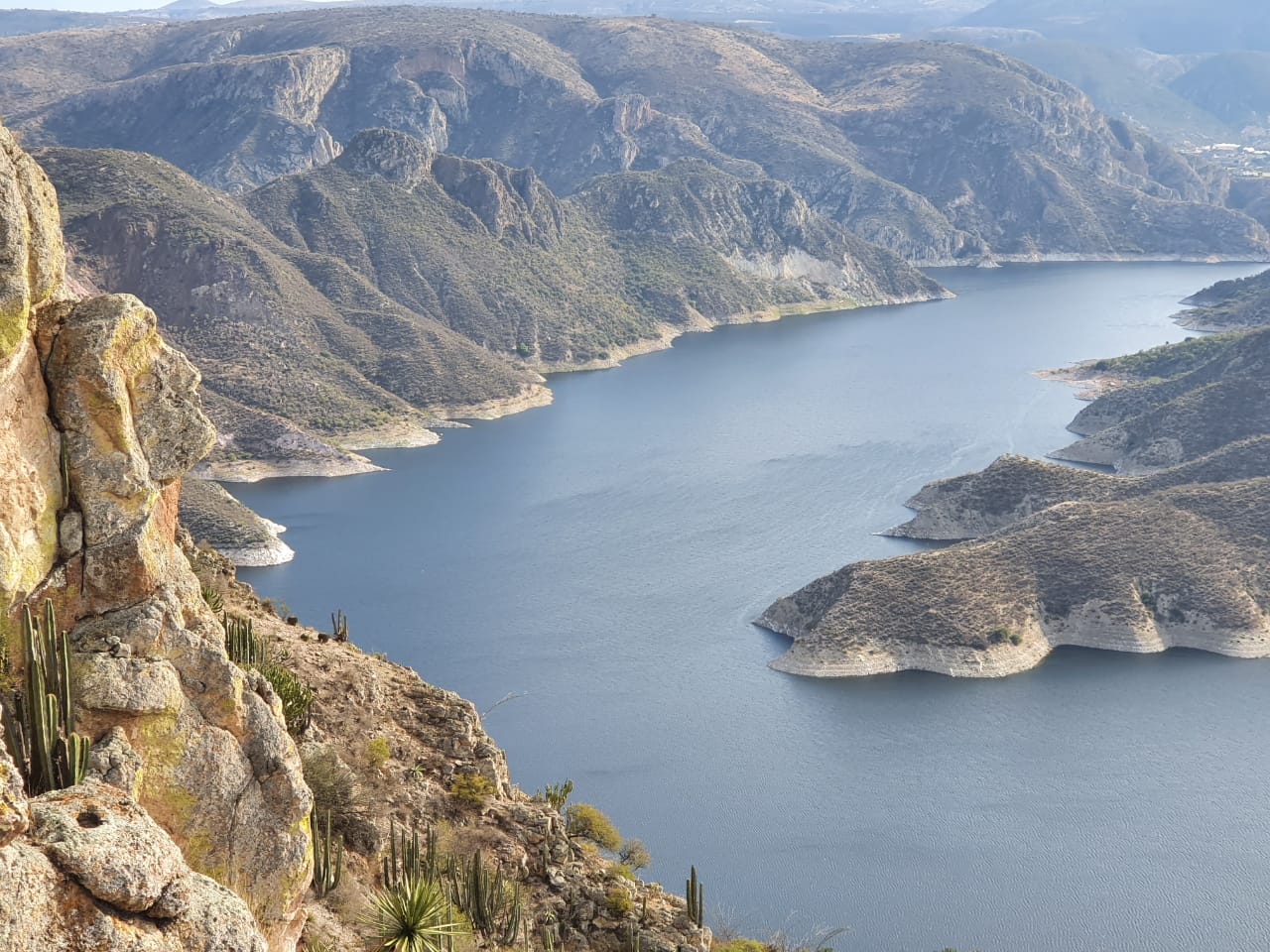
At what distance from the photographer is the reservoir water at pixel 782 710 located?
58.3 meters

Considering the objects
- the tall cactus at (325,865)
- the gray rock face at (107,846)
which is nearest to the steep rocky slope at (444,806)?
the tall cactus at (325,865)

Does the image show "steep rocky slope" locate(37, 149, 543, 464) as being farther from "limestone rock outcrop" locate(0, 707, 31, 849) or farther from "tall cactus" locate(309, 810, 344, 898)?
"limestone rock outcrop" locate(0, 707, 31, 849)

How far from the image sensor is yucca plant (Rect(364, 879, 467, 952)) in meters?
23.9

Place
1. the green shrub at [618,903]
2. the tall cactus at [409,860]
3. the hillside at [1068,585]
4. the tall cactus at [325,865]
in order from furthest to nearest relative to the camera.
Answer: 1. the hillside at [1068,585]
2. the green shrub at [618,903]
3. the tall cactus at [409,860]
4. the tall cactus at [325,865]

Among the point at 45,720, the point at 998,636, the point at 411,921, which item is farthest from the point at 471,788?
the point at 998,636

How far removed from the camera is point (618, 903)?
3147 centimetres

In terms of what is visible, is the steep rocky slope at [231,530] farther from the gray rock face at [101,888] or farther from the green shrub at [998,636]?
the gray rock face at [101,888]

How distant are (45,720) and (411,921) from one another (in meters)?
8.30

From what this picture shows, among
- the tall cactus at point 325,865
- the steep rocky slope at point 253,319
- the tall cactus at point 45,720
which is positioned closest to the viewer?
the tall cactus at point 45,720

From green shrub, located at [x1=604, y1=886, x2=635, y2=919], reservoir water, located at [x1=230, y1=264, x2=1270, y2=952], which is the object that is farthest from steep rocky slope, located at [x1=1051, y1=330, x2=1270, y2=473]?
green shrub, located at [x1=604, y1=886, x2=635, y2=919]

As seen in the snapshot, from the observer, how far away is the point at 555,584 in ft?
317

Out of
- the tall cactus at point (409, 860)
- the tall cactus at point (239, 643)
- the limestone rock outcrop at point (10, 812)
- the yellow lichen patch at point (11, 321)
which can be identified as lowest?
the tall cactus at point (409, 860)

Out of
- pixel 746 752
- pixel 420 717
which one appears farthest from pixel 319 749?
pixel 746 752

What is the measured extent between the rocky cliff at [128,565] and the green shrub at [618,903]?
1056 cm
